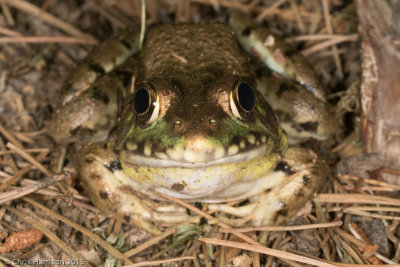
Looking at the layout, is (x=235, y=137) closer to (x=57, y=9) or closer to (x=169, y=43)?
(x=169, y=43)

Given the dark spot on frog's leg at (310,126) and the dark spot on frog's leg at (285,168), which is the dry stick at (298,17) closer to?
the dark spot on frog's leg at (310,126)

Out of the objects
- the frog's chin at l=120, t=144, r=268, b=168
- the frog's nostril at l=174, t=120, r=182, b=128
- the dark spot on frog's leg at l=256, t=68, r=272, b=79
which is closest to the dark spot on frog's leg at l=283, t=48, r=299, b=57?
the dark spot on frog's leg at l=256, t=68, r=272, b=79

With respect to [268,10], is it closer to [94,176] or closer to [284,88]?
[284,88]

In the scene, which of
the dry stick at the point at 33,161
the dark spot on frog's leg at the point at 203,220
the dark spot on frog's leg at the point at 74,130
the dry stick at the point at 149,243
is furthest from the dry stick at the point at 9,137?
the dark spot on frog's leg at the point at 203,220

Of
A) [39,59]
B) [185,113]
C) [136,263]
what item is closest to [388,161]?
[185,113]

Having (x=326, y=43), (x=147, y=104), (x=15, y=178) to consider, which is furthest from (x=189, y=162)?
(x=326, y=43)

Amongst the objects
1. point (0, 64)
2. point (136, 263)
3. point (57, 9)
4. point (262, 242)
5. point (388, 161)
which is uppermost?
point (57, 9)

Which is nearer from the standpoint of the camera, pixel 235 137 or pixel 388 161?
pixel 235 137

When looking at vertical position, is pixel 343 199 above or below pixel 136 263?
above
